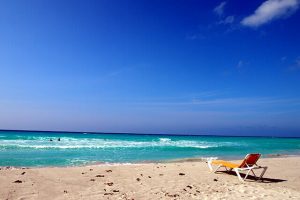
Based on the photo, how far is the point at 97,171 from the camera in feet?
35.4

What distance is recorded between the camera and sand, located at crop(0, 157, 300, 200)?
24.3 ft

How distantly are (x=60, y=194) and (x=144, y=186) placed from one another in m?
2.27

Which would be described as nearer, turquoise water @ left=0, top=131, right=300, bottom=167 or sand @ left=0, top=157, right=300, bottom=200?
sand @ left=0, top=157, right=300, bottom=200

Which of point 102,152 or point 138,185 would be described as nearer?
point 138,185

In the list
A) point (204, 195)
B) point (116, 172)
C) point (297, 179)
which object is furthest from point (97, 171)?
point (297, 179)

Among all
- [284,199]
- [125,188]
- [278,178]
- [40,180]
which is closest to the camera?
[284,199]

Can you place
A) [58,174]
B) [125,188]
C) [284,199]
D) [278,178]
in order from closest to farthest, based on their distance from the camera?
1. [284,199]
2. [125,188]
3. [58,174]
4. [278,178]

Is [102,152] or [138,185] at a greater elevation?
[102,152]

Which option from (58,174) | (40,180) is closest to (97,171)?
(58,174)

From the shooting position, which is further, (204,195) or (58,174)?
(58,174)

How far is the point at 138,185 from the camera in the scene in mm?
8602

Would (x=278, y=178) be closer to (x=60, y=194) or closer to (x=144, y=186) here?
(x=144, y=186)

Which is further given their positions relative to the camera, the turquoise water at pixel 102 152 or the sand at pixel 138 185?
the turquoise water at pixel 102 152

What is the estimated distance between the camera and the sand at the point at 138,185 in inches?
292
